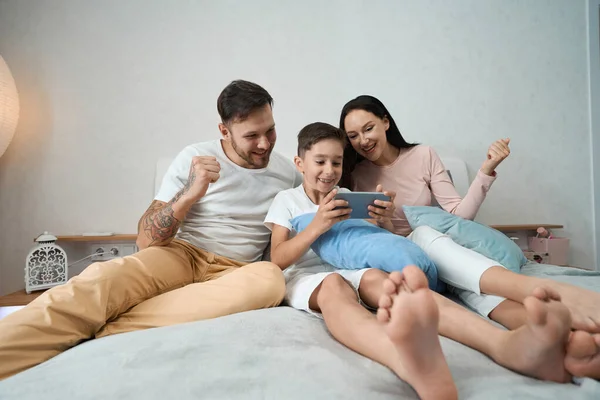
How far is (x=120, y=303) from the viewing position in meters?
0.89

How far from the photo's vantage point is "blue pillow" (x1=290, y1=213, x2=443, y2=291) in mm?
894

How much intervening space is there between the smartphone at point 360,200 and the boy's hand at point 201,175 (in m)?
0.40

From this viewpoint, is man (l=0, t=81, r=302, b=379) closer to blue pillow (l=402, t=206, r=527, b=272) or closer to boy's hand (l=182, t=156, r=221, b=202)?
boy's hand (l=182, t=156, r=221, b=202)

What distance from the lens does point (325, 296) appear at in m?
0.83

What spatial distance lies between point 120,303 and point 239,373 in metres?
0.49

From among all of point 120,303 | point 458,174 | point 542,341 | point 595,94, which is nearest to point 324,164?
point 120,303

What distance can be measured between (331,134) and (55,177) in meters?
1.49

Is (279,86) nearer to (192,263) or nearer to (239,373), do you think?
(192,263)

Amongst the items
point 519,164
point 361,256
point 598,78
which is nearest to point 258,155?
point 361,256

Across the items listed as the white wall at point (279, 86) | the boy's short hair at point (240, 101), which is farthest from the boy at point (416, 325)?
the white wall at point (279, 86)

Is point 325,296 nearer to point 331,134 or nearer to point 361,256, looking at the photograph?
point 361,256

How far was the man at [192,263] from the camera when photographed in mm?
783

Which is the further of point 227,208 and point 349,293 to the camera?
point 227,208

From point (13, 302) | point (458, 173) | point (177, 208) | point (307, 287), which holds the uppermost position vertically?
point (177, 208)
